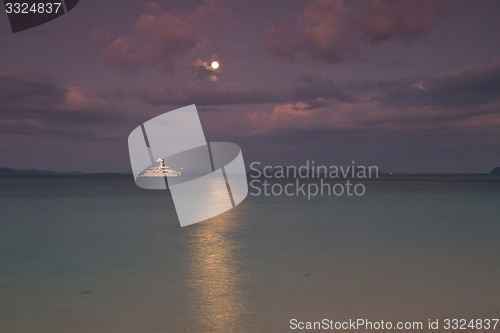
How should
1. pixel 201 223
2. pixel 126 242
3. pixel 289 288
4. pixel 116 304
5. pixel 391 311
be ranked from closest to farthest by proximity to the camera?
pixel 391 311
pixel 116 304
pixel 289 288
pixel 126 242
pixel 201 223

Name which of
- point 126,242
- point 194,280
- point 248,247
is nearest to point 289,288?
point 194,280

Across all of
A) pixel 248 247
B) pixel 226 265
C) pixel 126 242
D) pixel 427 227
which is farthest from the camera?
pixel 427 227

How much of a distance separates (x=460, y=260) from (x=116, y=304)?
33.2 ft

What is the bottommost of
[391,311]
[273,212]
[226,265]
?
[273,212]

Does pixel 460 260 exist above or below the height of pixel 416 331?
below

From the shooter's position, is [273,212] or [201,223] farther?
[273,212]

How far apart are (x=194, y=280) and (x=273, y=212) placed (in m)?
19.4

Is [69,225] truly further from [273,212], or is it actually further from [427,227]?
[427,227]

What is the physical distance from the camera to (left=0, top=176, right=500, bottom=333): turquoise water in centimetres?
831

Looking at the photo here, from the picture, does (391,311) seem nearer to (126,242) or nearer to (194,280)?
(194,280)

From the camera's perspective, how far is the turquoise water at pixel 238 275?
8.31m

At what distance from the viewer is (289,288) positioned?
10.3m

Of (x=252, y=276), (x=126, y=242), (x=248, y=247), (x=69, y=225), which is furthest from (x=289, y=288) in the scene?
(x=69, y=225)

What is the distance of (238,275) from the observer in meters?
11.6
